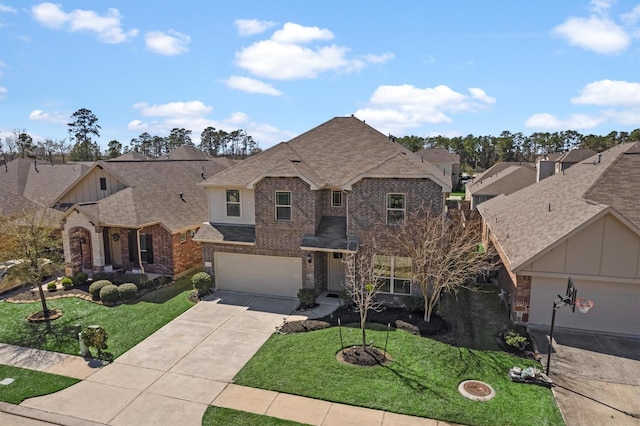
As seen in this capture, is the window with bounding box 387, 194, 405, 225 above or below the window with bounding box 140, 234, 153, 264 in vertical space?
→ above

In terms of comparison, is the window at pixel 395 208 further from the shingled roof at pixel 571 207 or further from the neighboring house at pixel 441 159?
the neighboring house at pixel 441 159

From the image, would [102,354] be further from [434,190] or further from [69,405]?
[434,190]

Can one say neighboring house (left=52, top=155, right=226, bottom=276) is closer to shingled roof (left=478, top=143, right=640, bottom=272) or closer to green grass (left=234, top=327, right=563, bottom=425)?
green grass (left=234, top=327, right=563, bottom=425)

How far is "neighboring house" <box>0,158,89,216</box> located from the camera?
89.7 ft

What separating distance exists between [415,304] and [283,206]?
269 inches

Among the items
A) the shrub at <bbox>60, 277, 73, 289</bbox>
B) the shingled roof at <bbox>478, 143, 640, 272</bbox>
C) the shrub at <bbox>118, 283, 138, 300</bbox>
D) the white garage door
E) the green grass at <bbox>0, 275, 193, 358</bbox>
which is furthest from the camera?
the shrub at <bbox>60, 277, 73, 289</bbox>

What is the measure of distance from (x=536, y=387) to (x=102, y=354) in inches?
512

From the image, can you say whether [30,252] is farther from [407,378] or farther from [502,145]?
[502,145]

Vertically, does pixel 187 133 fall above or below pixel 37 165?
above

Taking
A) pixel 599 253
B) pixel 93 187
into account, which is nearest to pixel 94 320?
pixel 93 187

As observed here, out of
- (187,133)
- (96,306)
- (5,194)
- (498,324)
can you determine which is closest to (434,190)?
(498,324)

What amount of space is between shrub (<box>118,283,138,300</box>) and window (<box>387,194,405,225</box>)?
1154cm

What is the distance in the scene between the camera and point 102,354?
1323cm

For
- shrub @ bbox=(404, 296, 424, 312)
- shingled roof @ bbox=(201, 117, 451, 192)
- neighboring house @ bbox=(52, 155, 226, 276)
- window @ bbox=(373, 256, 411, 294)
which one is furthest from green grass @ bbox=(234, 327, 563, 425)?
neighboring house @ bbox=(52, 155, 226, 276)
